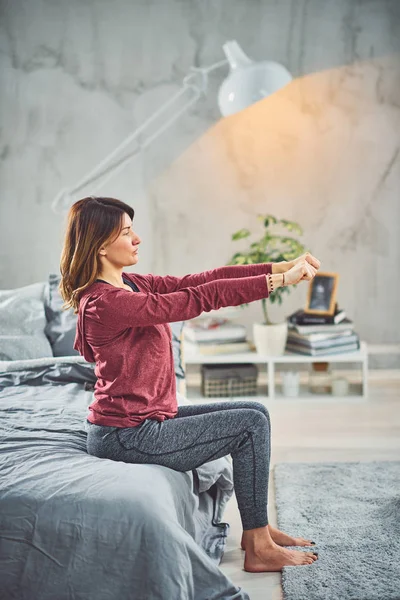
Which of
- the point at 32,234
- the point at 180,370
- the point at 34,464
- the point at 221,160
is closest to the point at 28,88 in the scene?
the point at 32,234

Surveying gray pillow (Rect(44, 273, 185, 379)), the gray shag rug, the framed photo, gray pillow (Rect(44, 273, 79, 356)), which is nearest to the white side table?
the framed photo

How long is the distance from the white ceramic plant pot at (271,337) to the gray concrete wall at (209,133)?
1.16 feet

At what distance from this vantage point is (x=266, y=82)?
328 cm

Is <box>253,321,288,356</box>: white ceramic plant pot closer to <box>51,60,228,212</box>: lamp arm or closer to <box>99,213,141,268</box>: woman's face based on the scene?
<box>51,60,228,212</box>: lamp arm

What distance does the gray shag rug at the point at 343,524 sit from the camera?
6.19 feet

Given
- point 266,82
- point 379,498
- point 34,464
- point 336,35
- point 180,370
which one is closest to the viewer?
point 34,464

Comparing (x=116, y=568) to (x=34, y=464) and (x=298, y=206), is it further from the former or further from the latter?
(x=298, y=206)

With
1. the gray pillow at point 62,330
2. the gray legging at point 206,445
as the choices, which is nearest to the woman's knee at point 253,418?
the gray legging at point 206,445

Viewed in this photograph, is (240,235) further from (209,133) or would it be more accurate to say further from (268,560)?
(268,560)

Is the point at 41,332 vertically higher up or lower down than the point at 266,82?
lower down

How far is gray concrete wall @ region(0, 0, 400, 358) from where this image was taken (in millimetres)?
3973

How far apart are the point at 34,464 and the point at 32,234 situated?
2.45 metres

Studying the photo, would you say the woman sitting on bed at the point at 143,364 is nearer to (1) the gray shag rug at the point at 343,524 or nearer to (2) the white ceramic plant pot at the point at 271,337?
(1) the gray shag rug at the point at 343,524

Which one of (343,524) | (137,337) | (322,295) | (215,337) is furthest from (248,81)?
(343,524)
